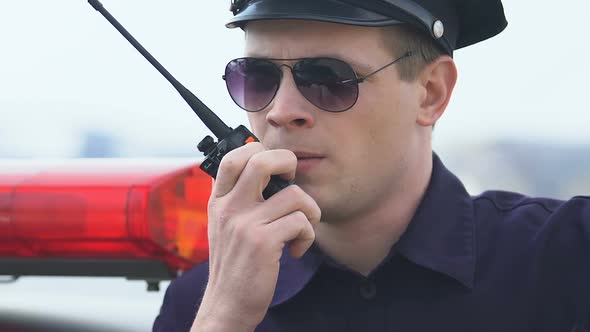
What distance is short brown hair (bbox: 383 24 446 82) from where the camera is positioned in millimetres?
2428

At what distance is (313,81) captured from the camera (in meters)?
2.30

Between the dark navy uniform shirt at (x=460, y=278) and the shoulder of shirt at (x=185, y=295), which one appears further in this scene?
the shoulder of shirt at (x=185, y=295)

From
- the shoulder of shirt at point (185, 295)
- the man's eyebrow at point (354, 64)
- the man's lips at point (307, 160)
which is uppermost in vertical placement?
the man's eyebrow at point (354, 64)

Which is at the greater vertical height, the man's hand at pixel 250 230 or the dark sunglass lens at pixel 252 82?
the dark sunglass lens at pixel 252 82

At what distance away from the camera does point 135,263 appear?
2412mm

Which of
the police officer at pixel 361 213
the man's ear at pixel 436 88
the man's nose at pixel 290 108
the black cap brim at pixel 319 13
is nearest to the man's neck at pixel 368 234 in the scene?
the police officer at pixel 361 213

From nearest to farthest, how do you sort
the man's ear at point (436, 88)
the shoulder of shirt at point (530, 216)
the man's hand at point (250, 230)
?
the man's hand at point (250, 230)
the shoulder of shirt at point (530, 216)
the man's ear at point (436, 88)

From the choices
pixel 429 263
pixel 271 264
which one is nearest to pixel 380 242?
pixel 429 263

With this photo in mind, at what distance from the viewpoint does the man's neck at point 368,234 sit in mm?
2479

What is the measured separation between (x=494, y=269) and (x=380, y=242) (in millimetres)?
263

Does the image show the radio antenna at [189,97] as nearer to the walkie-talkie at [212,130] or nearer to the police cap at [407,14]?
the walkie-talkie at [212,130]

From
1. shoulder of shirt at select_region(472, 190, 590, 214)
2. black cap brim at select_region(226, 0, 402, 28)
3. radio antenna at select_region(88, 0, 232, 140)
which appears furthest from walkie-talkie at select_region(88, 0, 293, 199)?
shoulder of shirt at select_region(472, 190, 590, 214)

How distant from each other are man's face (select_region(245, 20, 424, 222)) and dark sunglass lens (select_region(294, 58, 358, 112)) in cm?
2

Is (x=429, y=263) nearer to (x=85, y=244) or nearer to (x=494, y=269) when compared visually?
(x=494, y=269)
